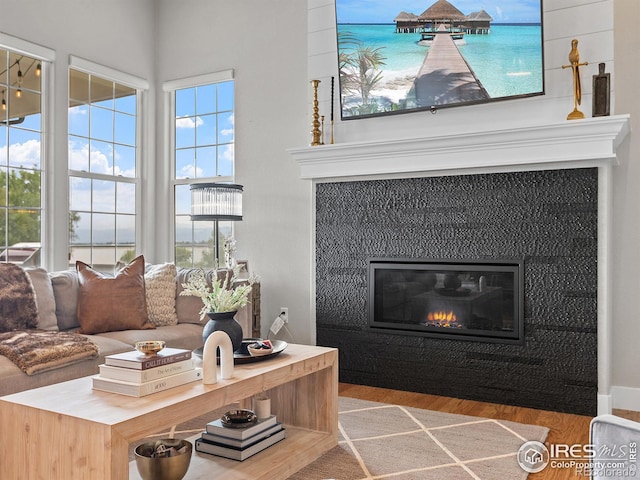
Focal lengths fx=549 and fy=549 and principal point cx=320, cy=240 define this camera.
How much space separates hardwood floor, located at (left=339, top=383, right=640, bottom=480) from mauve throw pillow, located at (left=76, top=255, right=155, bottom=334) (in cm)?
141

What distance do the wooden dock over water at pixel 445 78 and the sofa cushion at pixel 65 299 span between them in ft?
8.21

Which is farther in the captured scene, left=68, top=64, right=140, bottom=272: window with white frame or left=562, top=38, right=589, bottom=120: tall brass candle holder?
left=68, top=64, right=140, bottom=272: window with white frame

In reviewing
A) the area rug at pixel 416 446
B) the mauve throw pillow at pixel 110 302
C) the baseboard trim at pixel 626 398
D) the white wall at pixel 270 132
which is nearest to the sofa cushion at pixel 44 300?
the mauve throw pillow at pixel 110 302

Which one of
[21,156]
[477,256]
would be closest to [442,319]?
[477,256]

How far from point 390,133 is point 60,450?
282 centimetres

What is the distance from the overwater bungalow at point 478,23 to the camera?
333 centimetres

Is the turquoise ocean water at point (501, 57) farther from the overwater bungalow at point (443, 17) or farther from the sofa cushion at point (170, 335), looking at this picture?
the sofa cushion at point (170, 335)

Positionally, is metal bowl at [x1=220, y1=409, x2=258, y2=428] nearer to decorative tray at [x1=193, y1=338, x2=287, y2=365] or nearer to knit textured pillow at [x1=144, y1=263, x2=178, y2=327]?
decorative tray at [x1=193, y1=338, x2=287, y2=365]

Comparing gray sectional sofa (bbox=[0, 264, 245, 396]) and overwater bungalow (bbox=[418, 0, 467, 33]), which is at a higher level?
overwater bungalow (bbox=[418, 0, 467, 33])

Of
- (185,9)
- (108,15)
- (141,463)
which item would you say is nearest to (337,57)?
(185,9)

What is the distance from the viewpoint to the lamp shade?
4.07m

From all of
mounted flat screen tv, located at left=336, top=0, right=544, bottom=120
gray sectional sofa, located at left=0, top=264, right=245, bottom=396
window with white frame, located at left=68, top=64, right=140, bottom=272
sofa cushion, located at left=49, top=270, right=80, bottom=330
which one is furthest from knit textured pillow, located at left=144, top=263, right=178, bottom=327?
mounted flat screen tv, located at left=336, top=0, right=544, bottom=120

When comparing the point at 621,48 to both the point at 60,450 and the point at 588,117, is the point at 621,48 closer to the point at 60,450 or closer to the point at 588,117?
the point at 588,117

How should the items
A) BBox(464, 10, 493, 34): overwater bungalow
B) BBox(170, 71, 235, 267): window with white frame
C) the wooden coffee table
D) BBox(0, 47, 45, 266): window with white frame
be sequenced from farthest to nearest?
BBox(170, 71, 235, 267): window with white frame < BBox(0, 47, 45, 266): window with white frame < BBox(464, 10, 493, 34): overwater bungalow < the wooden coffee table
